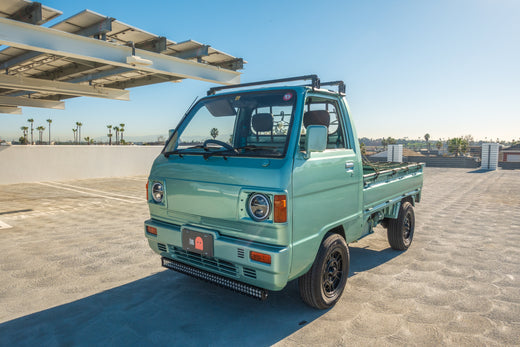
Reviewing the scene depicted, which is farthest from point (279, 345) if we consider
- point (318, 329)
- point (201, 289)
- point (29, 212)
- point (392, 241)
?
point (29, 212)

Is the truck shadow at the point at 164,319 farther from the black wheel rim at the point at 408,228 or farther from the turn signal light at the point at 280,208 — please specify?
the black wheel rim at the point at 408,228

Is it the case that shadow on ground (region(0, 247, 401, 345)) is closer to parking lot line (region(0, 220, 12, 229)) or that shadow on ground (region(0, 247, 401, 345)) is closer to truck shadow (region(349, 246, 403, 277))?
truck shadow (region(349, 246, 403, 277))

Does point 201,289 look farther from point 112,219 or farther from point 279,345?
point 112,219

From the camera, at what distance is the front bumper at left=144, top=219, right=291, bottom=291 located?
110 inches

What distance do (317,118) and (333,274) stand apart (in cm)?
172

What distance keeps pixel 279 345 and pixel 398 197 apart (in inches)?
127

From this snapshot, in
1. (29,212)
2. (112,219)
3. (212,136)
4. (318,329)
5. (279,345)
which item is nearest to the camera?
(279,345)

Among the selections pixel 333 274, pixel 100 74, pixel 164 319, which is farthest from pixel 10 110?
pixel 333 274

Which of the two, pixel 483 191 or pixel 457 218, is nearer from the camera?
pixel 457 218

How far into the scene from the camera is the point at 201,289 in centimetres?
400

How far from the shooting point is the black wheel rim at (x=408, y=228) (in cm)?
550

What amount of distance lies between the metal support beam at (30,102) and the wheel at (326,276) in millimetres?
17770

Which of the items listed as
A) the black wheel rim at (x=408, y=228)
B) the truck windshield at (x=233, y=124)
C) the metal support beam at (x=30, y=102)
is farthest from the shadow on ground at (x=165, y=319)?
the metal support beam at (x=30, y=102)

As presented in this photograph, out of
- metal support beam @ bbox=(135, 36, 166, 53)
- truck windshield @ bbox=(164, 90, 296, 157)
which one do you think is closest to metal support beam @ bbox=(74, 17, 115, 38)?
metal support beam @ bbox=(135, 36, 166, 53)
